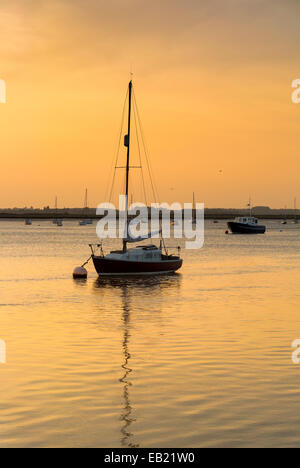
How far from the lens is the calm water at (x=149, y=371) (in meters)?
14.4

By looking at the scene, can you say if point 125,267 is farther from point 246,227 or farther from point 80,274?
point 246,227

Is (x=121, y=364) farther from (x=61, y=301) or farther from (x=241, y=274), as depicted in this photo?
(x=241, y=274)

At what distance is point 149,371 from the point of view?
798 inches

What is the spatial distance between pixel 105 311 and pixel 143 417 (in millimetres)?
20276

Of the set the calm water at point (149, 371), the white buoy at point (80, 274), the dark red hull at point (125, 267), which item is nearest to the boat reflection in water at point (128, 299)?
the calm water at point (149, 371)

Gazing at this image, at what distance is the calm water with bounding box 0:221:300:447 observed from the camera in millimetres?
14438

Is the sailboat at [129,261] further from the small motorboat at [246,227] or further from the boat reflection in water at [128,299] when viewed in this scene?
the small motorboat at [246,227]

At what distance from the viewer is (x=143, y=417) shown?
1548 centimetres

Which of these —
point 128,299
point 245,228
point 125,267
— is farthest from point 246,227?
point 128,299

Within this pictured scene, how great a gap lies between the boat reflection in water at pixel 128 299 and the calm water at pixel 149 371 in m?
0.06

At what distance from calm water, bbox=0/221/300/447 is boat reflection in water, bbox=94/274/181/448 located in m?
0.06

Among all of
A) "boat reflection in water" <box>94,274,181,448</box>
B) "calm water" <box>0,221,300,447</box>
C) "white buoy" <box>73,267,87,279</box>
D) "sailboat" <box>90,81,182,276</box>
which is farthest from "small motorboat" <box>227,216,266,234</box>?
"calm water" <box>0,221,300,447</box>
